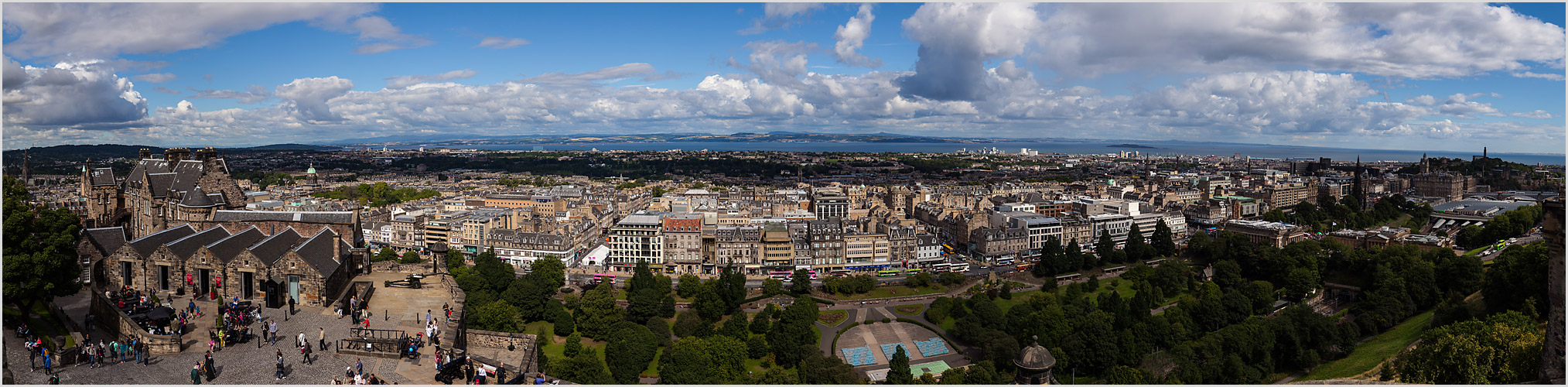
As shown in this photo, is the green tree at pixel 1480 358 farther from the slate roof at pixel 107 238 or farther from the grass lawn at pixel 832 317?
the slate roof at pixel 107 238

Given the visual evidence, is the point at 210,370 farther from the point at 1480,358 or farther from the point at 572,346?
the point at 1480,358

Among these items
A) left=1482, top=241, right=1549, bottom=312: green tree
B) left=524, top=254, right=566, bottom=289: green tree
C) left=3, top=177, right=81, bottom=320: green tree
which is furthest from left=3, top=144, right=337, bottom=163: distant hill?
left=1482, top=241, right=1549, bottom=312: green tree

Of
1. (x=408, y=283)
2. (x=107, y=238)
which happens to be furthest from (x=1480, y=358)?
(x=107, y=238)

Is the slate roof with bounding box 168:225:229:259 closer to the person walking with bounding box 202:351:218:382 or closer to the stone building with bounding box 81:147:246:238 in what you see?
the stone building with bounding box 81:147:246:238

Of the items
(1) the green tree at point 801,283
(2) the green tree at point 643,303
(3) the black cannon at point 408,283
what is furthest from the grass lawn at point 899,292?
(3) the black cannon at point 408,283

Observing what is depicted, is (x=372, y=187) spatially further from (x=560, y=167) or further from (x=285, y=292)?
(x=285, y=292)

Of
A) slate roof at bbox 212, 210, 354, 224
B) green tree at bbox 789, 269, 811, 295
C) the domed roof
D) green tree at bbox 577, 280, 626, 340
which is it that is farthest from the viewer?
green tree at bbox 789, 269, 811, 295

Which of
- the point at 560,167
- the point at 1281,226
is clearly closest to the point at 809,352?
the point at 1281,226
